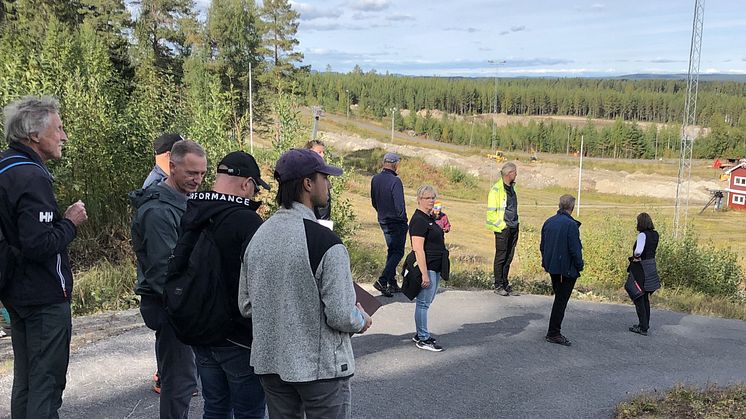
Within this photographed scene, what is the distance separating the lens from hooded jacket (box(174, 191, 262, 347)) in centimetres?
281

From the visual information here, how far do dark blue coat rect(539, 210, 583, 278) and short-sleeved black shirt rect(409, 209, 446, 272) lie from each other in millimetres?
1557

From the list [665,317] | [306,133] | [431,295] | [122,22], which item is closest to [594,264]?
[665,317]

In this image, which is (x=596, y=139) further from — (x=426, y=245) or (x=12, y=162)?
(x=12, y=162)

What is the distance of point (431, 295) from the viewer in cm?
601

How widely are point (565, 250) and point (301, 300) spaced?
487 centimetres

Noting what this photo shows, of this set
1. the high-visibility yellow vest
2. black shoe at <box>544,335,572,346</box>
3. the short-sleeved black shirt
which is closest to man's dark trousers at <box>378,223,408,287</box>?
the high-visibility yellow vest

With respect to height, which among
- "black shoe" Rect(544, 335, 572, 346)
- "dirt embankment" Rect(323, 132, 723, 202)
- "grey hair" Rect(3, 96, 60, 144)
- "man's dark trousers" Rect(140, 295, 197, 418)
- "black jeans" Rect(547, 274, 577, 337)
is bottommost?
"dirt embankment" Rect(323, 132, 723, 202)

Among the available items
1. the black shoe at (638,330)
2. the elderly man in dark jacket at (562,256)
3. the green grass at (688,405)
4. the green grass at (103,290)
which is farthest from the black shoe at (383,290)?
the green grass at (688,405)

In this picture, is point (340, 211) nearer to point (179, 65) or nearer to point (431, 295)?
point (431, 295)

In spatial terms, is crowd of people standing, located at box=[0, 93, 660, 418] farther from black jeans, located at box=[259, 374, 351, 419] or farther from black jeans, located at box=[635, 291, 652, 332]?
black jeans, located at box=[635, 291, 652, 332]

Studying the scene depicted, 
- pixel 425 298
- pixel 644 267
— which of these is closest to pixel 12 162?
pixel 425 298

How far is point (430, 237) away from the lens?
19.5ft

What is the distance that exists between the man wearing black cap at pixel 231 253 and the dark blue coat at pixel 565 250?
462 cm

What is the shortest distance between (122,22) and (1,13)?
5.78m
